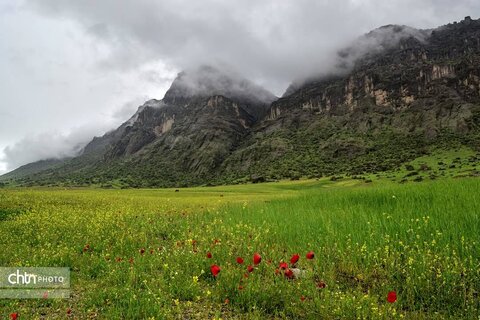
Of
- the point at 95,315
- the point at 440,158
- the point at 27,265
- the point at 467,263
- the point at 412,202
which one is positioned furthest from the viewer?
the point at 440,158

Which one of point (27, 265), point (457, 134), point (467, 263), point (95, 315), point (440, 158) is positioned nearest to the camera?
point (95, 315)

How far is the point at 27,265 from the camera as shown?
26.7ft

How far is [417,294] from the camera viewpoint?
5.75 meters

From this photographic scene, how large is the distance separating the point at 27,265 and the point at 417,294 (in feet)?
28.4

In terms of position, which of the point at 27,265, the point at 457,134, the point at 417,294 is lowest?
the point at 417,294

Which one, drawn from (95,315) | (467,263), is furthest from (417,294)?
(95,315)

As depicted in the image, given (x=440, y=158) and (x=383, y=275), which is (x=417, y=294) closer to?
(x=383, y=275)

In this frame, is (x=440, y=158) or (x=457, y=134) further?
(x=457, y=134)

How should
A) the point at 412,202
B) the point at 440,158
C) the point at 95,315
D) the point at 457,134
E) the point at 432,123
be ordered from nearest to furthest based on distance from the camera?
1. the point at 95,315
2. the point at 412,202
3. the point at 440,158
4. the point at 457,134
5. the point at 432,123

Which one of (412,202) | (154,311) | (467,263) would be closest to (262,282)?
(154,311)

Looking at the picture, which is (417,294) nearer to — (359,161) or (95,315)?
(95,315)

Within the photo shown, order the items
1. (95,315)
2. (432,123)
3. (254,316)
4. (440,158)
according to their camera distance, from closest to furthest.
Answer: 1. (254,316)
2. (95,315)
3. (440,158)
4. (432,123)

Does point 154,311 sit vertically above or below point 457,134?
below

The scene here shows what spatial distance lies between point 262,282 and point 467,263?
12.8ft
